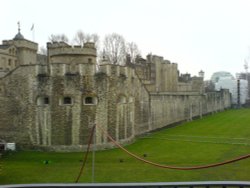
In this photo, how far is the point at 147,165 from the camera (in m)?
Result: 15.1

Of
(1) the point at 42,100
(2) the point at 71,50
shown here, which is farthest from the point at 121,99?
(1) the point at 42,100

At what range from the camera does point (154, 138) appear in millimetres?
24156

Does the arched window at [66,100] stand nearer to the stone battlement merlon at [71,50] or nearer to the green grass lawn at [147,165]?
the green grass lawn at [147,165]

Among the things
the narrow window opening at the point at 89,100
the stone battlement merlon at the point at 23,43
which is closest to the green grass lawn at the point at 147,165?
the narrow window opening at the point at 89,100

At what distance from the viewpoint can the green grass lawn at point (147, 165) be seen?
1291 centimetres

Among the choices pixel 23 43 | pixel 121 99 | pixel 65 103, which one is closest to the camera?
pixel 65 103

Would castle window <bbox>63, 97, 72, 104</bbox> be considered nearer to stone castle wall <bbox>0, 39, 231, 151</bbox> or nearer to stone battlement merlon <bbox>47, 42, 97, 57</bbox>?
stone castle wall <bbox>0, 39, 231, 151</bbox>

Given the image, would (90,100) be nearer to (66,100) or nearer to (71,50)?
(66,100)

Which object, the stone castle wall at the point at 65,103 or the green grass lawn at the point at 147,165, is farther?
the stone castle wall at the point at 65,103

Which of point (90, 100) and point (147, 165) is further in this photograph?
point (90, 100)

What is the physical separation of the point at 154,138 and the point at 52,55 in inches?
354

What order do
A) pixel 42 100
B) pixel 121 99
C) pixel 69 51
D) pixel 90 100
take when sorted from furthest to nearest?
pixel 69 51, pixel 121 99, pixel 90 100, pixel 42 100

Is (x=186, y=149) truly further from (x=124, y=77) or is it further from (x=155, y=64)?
(x=155, y=64)

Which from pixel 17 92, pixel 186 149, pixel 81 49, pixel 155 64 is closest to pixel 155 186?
pixel 186 149
